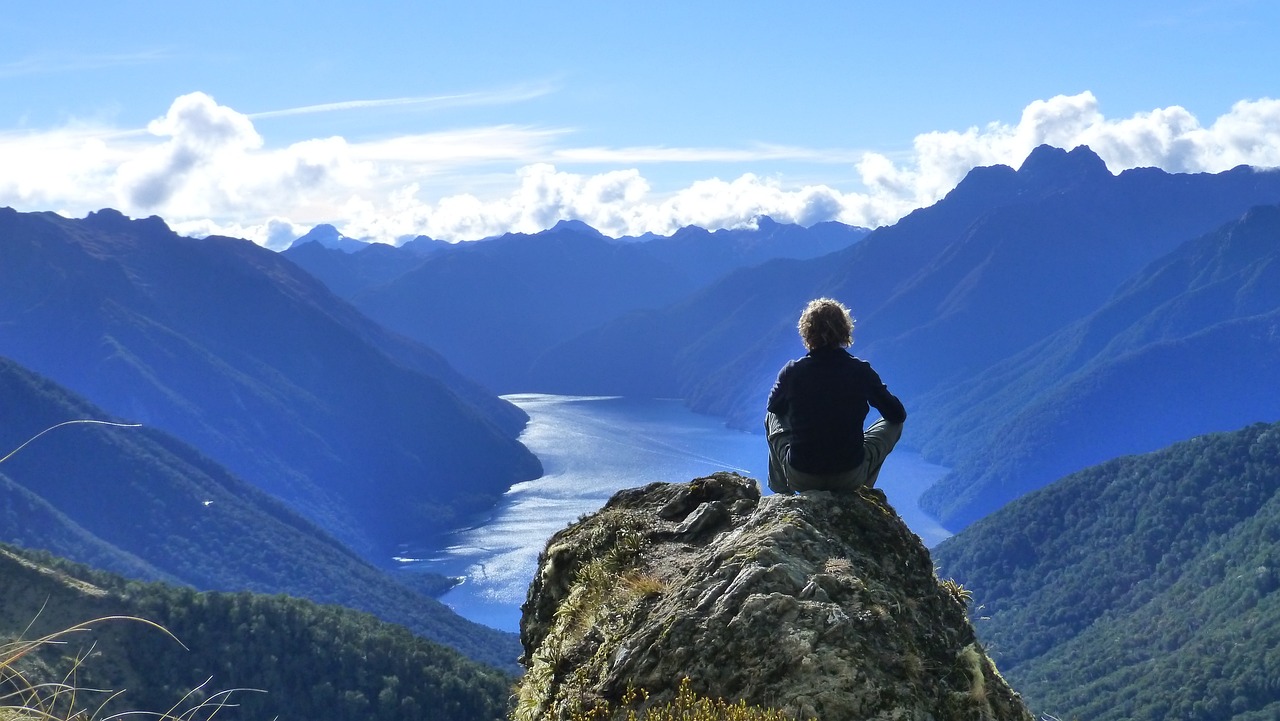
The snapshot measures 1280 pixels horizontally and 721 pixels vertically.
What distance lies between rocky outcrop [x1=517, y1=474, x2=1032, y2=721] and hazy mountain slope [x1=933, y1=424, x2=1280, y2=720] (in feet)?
294

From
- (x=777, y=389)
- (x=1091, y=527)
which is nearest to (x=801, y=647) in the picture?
(x=777, y=389)

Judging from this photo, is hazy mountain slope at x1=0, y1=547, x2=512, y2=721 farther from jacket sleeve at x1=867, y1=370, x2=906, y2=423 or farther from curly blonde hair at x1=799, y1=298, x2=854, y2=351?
curly blonde hair at x1=799, y1=298, x2=854, y2=351

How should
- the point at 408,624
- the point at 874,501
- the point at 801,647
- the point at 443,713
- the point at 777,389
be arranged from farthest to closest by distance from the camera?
1. the point at 408,624
2. the point at 443,713
3. the point at 777,389
4. the point at 874,501
5. the point at 801,647

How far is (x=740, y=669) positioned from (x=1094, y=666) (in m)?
111

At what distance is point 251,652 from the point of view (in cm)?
6281

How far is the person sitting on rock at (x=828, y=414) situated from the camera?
718 centimetres

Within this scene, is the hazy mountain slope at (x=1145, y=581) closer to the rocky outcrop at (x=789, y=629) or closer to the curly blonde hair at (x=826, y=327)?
the curly blonde hair at (x=826, y=327)

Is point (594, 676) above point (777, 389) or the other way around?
the other way around

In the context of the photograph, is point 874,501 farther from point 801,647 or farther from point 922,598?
point 801,647

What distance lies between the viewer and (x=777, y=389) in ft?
25.1

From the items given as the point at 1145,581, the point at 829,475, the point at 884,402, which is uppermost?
the point at 1145,581

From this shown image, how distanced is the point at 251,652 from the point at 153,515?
118 metres

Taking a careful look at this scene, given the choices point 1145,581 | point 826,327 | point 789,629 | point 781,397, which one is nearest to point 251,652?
point 781,397

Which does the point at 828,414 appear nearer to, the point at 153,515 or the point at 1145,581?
the point at 1145,581
